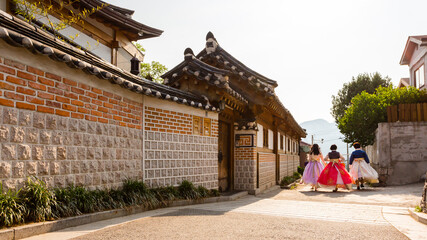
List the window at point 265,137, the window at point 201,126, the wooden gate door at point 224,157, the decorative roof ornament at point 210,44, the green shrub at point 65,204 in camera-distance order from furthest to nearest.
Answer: the window at point 265,137 → the decorative roof ornament at point 210,44 → the wooden gate door at point 224,157 → the window at point 201,126 → the green shrub at point 65,204

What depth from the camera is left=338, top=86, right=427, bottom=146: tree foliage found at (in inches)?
613

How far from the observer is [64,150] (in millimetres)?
5141

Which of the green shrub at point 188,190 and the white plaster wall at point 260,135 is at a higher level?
the white plaster wall at point 260,135

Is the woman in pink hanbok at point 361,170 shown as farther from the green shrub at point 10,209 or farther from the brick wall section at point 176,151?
the green shrub at point 10,209

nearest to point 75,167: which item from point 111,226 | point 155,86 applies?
Answer: point 111,226


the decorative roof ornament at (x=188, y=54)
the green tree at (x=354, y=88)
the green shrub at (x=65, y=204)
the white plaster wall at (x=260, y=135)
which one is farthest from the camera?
the green tree at (x=354, y=88)

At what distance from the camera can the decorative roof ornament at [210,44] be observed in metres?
12.0

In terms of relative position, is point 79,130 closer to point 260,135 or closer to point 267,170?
point 260,135

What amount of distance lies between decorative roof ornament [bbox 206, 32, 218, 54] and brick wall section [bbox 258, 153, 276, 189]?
411cm

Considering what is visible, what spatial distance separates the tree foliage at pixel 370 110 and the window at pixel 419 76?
3651mm

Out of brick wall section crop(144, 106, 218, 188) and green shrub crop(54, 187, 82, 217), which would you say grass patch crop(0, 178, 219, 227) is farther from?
brick wall section crop(144, 106, 218, 188)

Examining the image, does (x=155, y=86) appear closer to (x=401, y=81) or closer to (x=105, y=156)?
(x=105, y=156)

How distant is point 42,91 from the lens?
480cm

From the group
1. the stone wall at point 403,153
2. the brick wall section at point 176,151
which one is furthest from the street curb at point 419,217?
the stone wall at point 403,153
